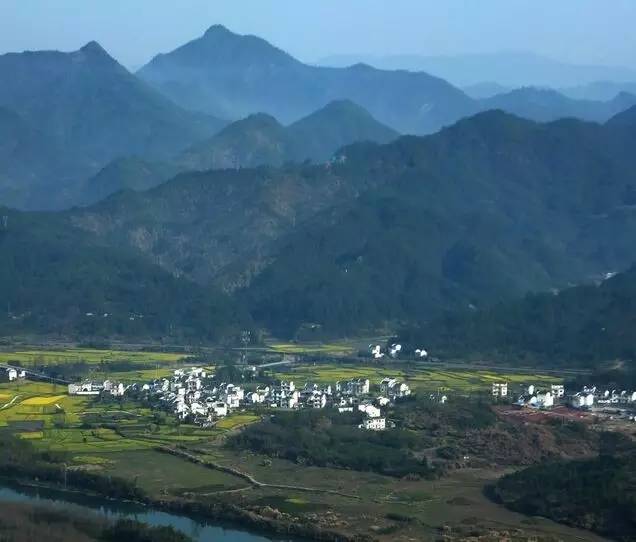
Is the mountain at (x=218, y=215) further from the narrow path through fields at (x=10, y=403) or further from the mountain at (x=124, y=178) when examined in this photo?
the narrow path through fields at (x=10, y=403)

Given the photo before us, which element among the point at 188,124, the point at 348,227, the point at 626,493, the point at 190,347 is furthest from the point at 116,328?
the point at 188,124

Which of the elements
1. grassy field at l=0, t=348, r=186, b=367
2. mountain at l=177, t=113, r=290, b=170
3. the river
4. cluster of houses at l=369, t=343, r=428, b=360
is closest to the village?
grassy field at l=0, t=348, r=186, b=367

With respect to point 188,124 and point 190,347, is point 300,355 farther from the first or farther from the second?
point 188,124

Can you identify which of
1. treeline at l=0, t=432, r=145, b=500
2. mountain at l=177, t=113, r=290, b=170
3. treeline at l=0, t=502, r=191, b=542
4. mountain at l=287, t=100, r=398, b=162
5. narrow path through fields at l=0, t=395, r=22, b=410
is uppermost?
mountain at l=287, t=100, r=398, b=162

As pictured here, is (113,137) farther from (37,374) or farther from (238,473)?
(238,473)

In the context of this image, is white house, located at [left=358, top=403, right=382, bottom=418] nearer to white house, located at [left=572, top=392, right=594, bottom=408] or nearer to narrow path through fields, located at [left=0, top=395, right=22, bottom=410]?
white house, located at [left=572, top=392, right=594, bottom=408]

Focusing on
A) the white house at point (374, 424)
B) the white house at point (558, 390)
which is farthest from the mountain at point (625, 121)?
the white house at point (374, 424)
